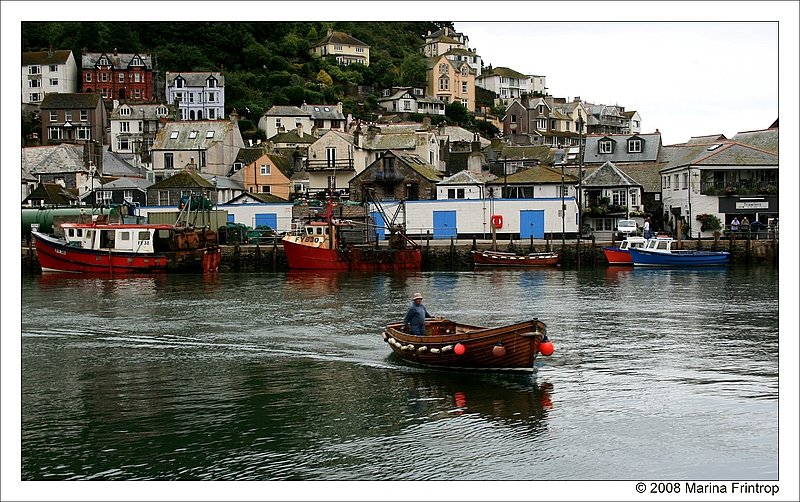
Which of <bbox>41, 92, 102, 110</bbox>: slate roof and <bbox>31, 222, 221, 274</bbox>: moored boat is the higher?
<bbox>41, 92, 102, 110</bbox>: slate roof

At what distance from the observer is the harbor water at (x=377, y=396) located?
17.4 m

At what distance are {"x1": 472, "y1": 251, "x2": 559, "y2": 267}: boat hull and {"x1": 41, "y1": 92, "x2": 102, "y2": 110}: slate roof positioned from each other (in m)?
62.4

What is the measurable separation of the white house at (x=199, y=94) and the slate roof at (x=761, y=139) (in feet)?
197

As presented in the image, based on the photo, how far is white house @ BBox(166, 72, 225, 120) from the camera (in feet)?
368

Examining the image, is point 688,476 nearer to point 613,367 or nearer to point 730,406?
point 730,406

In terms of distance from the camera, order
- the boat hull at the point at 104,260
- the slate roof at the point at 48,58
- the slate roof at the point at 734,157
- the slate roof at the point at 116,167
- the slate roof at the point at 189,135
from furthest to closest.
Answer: the slate roof at the point at 48,58 < the slate roof at the point at 189,135 < the slate roof at the point at 116,167 < the slate roof at the point at 734,157 < the boat hull at the point at 104,260

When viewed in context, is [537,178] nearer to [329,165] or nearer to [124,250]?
[329,165]

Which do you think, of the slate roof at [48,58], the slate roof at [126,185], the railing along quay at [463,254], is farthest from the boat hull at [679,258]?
the slate roof at [48,58]

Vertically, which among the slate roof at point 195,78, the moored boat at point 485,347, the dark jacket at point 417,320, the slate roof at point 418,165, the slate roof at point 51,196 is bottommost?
the moored boat at point 485,347

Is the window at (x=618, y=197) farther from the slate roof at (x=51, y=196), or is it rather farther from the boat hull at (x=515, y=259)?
the slate roof at (x=51, y=196)

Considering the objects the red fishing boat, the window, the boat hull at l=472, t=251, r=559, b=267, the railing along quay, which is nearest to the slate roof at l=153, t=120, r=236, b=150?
the railing along quay

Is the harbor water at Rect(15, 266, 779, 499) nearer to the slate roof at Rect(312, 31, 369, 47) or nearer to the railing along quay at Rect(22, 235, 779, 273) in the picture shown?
the railing along quay at Rect(22, 235, 779, 273)

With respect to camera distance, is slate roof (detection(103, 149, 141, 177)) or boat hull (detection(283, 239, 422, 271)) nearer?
boat hull (detection(283, 239, 422, 271))

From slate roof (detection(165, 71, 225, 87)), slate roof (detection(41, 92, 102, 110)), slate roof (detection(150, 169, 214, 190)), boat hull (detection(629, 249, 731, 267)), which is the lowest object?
boat hull (detection(629, 249, 731, 267))
